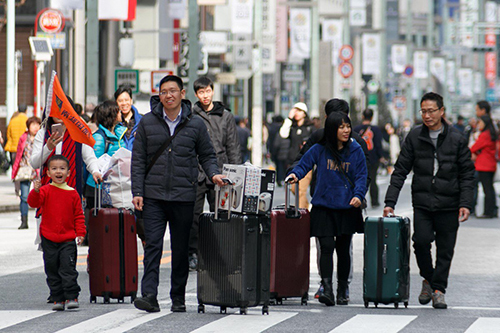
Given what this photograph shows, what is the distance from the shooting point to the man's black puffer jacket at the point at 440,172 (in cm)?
1005

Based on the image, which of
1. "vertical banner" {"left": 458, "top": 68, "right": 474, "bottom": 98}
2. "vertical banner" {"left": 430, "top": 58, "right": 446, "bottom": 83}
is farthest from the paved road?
"vertical banner" {"left": 458, "top": 68, "right": 474, "bottom": 98}

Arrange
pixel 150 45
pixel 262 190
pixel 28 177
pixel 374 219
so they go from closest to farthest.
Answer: pixel 262 190
pixel 374 219
pixel 28 177
pixel 150 45

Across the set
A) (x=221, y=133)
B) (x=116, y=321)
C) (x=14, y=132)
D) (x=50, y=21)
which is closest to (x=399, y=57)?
(x=50, y=21)

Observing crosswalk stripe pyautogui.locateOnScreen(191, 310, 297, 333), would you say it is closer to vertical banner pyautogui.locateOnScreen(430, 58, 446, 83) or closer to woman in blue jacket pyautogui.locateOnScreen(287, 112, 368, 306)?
woman in blue jacket pyautogui.locateOnScreen(287, 112, 368, 306)

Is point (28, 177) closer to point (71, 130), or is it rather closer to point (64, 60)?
point (71, 130)

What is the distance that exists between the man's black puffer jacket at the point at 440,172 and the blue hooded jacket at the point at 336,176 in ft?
1.02

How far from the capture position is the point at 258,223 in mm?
9375

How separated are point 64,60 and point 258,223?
95.0ft

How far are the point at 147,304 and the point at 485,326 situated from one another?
248 centimetres

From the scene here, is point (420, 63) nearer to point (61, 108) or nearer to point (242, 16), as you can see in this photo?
point (242, 16)

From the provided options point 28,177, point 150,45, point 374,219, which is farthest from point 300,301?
point 150,45

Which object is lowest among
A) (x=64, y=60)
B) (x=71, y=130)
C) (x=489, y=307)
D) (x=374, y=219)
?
(x=489, y=307)

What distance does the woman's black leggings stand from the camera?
1020 cm

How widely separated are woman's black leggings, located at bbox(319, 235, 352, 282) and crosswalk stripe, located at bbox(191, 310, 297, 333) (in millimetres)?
671
